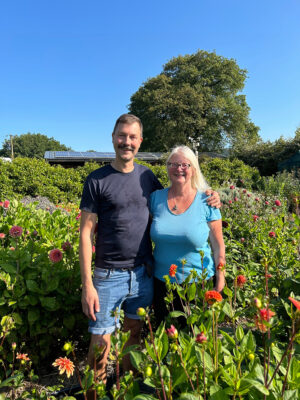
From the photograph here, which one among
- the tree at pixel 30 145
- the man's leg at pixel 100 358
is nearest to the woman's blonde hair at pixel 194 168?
the man's leg at pixel 100 358

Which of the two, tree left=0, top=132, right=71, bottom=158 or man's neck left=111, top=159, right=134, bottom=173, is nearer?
man's neck left=111, top=159, right=134, bottom=173

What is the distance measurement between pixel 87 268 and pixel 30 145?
79639mm

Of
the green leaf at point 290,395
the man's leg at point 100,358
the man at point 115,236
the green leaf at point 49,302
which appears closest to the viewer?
the green leaf at point 290,395

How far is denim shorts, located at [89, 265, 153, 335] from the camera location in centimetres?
180

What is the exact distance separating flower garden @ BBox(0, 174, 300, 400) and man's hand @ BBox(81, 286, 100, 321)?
358 mm

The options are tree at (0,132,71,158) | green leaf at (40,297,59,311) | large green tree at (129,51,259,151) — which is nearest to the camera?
green leaf at (40,297,59,311)

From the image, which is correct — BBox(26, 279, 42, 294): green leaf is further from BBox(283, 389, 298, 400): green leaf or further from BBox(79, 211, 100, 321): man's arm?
BBox(283, 389, 298, 400): green leaf

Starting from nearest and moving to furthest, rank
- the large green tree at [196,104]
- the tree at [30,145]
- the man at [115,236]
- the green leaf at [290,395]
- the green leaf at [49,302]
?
the green leaf at [290,395] < the man at [115,236] < the green leaf at [49,302] < the large green tree at [196,104] < the tree at [30,145]

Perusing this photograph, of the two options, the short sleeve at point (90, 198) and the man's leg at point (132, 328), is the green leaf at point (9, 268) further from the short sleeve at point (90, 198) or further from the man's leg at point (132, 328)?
the man's leg at point (132, 328)

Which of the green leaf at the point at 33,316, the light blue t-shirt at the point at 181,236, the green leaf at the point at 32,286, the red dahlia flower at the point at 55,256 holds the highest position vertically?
the light blue t-shirt at the point at 181,236

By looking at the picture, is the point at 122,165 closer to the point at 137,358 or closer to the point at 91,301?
the point at 91,301

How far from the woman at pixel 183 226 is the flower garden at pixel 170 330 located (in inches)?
5.3

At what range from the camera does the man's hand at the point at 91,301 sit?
172cm

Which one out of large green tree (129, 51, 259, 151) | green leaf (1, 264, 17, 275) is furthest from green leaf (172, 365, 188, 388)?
large green tree (129, 51, 259, 151)
